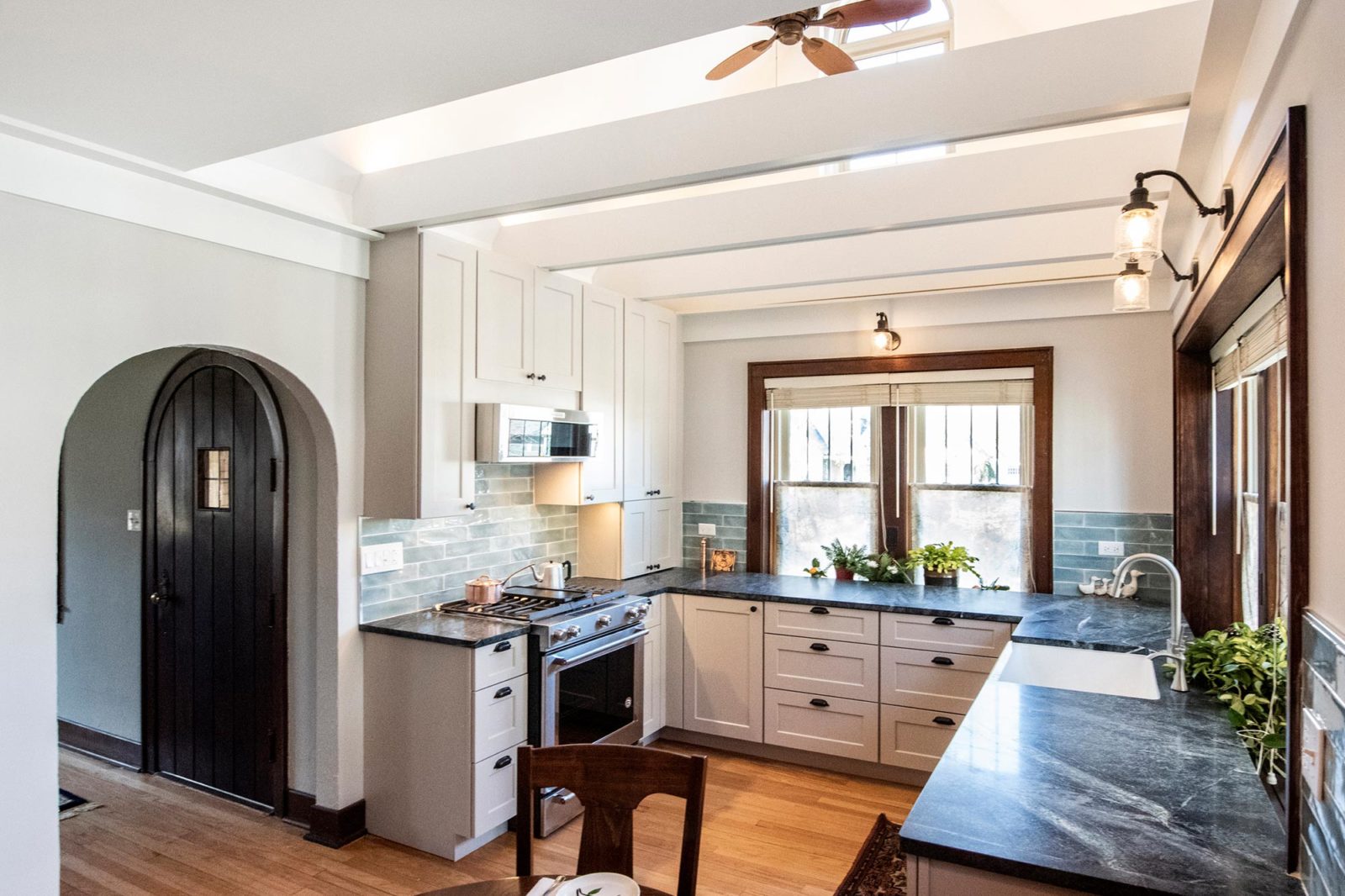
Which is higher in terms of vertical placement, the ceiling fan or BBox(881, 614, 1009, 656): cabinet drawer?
the ceiling fan

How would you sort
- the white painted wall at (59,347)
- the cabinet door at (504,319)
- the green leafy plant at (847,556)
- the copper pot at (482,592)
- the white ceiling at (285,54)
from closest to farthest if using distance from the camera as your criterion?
the white ceiling at (285,54), the white painted wall at (59,347), the cabinet door at (504,319), the copper pot at (482,592), the green leafy plant at (847,556)

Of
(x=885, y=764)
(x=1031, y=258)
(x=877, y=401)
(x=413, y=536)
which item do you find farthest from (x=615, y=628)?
(x=1031, y=258)

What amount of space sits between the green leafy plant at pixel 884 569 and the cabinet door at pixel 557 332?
6.29ft

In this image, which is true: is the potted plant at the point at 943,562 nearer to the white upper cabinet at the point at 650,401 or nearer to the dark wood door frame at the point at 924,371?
the dark wood door frame at the point at 924,371

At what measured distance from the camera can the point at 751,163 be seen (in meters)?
2.60

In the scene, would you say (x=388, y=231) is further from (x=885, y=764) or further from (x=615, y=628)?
(x=885, y=764)

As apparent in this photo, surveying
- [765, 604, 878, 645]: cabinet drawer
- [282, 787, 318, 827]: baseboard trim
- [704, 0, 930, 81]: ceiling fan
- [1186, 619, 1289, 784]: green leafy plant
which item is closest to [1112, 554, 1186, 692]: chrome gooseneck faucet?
[1186, 619, 1289, 784]: green leafy plant

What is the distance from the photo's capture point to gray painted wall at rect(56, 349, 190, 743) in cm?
417

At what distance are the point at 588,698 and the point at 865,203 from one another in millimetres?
2455

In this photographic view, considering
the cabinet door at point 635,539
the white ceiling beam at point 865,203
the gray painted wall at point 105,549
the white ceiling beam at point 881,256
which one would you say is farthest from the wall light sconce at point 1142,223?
the gray painted wall at point 105,549

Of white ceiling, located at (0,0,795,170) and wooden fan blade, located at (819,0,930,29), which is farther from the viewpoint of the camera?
wooden fan blade, located at (819,0,930,29)

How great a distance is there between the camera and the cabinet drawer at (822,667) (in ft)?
13.7

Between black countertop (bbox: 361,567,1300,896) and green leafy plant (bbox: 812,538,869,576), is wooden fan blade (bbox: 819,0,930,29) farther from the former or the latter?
green leafy plant (bbox: 812,538,869,576)

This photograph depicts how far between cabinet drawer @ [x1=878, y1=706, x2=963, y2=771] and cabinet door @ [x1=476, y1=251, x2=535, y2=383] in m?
2.43
